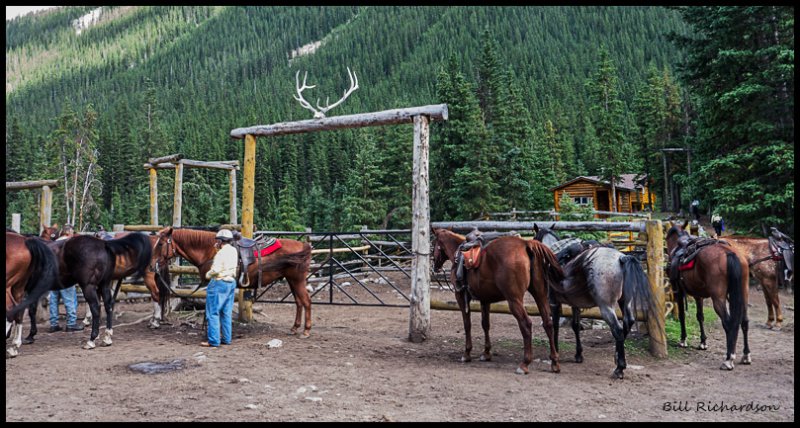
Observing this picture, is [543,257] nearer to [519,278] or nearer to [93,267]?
[519,278]

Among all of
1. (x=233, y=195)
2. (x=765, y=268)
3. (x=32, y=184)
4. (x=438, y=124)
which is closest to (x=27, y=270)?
(x=32, y=184)

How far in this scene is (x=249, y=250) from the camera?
8.53 m

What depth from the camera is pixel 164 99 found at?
128 meters

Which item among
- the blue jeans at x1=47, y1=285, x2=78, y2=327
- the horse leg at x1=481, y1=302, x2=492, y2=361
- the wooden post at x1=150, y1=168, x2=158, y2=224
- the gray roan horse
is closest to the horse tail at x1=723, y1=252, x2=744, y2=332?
the gray roan horse

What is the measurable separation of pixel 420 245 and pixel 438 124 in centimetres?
1977

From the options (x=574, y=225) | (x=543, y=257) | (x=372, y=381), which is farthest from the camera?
(x=574, y=225)

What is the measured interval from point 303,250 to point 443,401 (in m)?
4.33

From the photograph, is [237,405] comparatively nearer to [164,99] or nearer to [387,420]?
[387,420]

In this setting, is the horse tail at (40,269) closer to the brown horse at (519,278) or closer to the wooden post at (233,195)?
the brown horse at (519,278)

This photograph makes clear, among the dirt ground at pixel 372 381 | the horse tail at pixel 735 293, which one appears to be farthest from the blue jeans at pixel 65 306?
the horse tail at pixel 735 293

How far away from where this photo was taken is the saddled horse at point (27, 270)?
6.53 meters

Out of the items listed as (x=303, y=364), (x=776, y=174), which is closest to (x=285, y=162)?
(x=776, y=174)

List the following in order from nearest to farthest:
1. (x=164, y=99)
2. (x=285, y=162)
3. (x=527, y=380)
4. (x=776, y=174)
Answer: (x=527, y=380) < (x=776, y=174) < (x=285, y=162) < (x=164, y=99)

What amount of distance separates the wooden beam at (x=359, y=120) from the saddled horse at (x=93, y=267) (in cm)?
336
